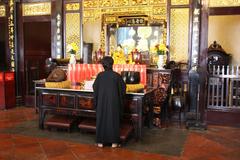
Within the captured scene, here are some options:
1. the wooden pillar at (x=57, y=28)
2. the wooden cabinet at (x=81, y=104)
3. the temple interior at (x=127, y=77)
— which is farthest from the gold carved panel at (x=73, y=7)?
the wooden cabinet at (x=81, y=104)

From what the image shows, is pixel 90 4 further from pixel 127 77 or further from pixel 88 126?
pixel 88 126

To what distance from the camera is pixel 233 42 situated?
8727 mm

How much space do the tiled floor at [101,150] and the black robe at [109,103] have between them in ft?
0.78

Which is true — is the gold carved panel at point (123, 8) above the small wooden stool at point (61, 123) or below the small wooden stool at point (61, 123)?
above

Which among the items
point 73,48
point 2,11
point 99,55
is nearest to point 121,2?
point 99,55

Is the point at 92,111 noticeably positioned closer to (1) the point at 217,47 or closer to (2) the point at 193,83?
(2) the point at 193,83

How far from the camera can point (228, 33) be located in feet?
28.8

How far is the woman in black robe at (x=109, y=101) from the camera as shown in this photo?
13.5 ft

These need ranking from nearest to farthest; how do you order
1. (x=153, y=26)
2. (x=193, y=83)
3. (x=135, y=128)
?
(x=135, y=128), (x=193, y=83), (x=153, y=26)

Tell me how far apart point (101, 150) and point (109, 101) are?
2.38 ft

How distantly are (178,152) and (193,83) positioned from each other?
1988 millimetres

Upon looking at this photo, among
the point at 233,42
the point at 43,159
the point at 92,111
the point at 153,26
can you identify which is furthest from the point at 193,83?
the point at 233,42

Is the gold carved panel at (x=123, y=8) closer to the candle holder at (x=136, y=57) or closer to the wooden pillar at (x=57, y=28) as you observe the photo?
the wooden pillar at (x=57, y=28)

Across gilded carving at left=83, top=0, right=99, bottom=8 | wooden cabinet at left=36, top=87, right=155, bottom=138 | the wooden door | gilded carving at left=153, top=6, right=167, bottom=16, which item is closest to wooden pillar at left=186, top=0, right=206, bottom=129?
gilded carving at left=153, top=6, right=167, bottom=16
